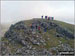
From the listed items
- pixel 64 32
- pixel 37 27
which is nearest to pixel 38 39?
pixel 37 27

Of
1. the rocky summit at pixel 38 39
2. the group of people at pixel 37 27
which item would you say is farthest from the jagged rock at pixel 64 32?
the group of people at pixel 37 27

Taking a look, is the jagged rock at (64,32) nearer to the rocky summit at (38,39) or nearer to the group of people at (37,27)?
the rocky summit at (38,39)

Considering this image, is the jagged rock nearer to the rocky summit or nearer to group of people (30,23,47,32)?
the rocky summit

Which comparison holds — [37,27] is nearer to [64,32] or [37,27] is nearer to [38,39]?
[38,39]

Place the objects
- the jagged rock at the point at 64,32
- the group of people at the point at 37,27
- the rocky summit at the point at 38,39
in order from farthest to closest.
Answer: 1. the jagged rock at the point at 64,32
2. the group of people at the point at 37,27
3. the rocky summit at the point at 38,39

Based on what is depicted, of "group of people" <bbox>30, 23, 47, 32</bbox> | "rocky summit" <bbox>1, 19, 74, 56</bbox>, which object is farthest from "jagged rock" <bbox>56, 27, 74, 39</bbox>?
"group of people" <bbox>30, 23, 47, 32</bbox>

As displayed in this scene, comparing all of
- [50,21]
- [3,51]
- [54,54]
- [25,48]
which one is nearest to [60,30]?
[50,21]

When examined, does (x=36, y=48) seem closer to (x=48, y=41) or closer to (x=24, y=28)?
(x=48, y=41)

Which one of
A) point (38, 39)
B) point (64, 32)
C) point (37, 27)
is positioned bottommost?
point (38, 39)
